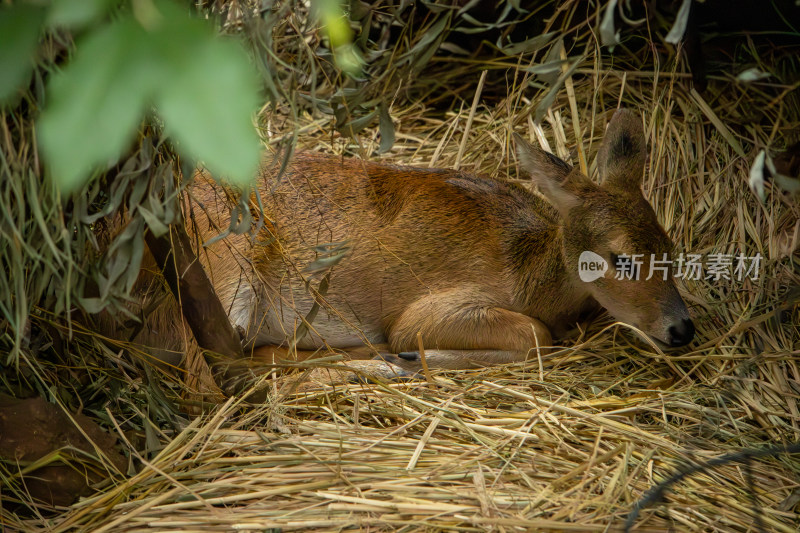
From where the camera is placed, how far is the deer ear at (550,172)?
3951 millimetres

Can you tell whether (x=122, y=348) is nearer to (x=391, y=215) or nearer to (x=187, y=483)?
(x=187, y=483)

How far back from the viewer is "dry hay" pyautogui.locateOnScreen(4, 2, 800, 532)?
252 centimetres

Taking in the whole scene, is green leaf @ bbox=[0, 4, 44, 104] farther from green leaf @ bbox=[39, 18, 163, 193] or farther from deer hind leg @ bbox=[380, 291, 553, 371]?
deer hind leg @ bbox=[380, 291, 553, 371]

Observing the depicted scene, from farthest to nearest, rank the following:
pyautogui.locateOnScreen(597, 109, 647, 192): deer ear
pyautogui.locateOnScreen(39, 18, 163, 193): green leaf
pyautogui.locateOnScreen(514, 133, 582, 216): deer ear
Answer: pyautogui.locateOnScreen(597, 109, 647, 192): deer ear < pyautogui.locateOnScreen(514, 133, 582, 216): deer ear < pyautogui.locateOnScreen(39, 18, 163, 193): green leaf

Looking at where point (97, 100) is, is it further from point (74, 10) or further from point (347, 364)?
point (347, 364)

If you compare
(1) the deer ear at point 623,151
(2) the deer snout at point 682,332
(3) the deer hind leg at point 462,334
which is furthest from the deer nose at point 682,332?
(1) the deer ear at point 623,151

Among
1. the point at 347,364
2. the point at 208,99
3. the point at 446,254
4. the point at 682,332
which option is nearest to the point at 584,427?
the point at 682,332

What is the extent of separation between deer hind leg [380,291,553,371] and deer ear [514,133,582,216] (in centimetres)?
73

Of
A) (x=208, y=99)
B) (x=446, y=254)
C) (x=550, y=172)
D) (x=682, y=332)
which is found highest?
(x=208, y=99)

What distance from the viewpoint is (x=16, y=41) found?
2.52 ft

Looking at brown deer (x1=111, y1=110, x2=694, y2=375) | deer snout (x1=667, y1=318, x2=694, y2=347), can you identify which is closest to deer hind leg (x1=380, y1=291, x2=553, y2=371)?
brown deer (x1=111, y1=110, x2=694, y2=375)

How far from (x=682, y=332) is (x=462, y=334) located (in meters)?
1.16

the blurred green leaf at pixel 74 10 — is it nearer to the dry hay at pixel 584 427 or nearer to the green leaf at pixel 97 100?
the green leaf at pixel 97 100

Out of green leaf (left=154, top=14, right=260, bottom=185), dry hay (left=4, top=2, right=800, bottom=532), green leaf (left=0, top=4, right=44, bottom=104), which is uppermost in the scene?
green leaf (left=0, top=4, right=44, bottom=104)
